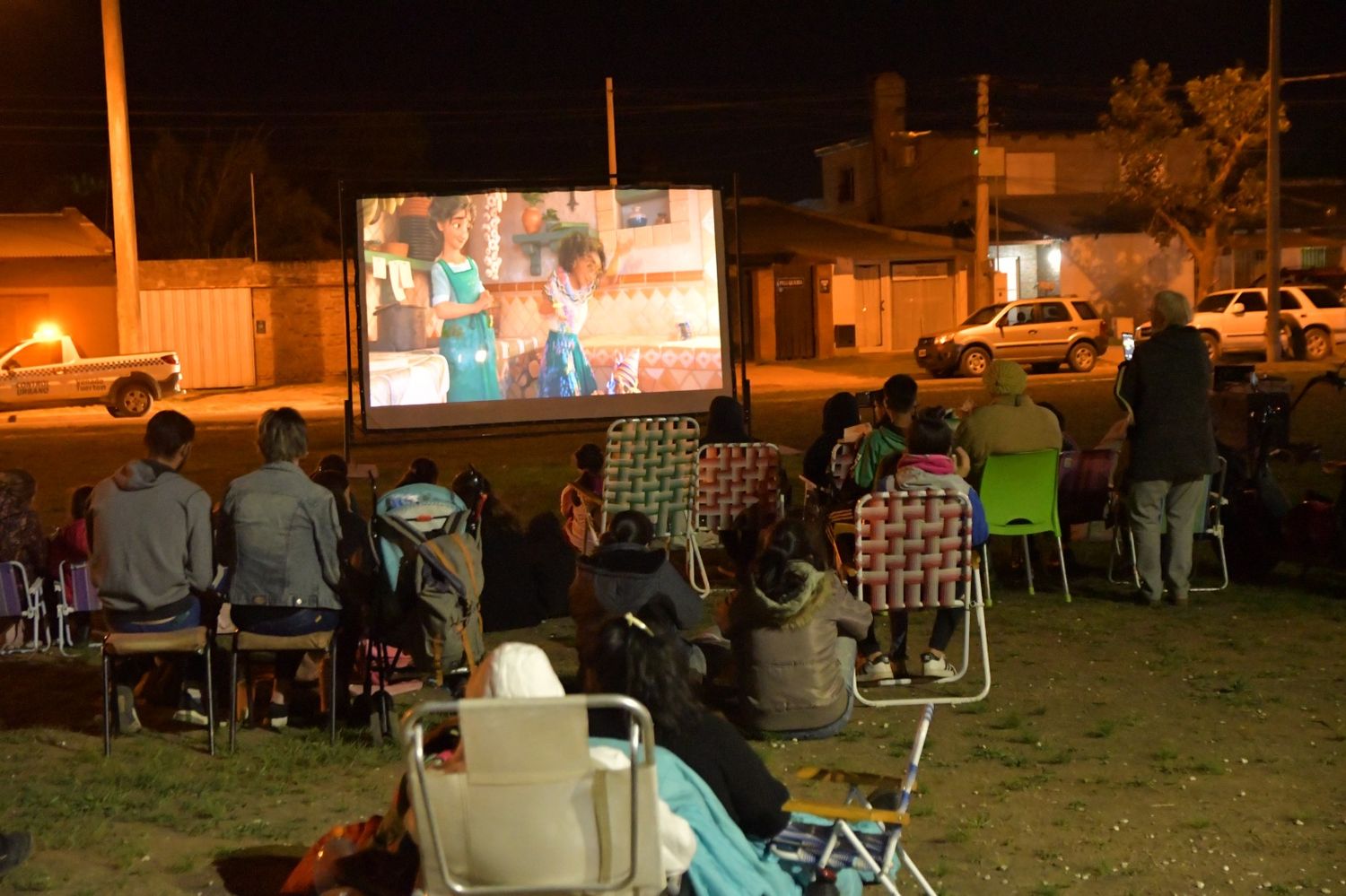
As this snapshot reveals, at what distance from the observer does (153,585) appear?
21.0ft

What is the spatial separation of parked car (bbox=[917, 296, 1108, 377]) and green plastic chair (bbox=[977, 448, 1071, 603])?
21870 mm

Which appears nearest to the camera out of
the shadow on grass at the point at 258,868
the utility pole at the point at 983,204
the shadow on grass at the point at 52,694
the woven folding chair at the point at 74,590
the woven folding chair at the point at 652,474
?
the shadow on grass at the point at 258,868

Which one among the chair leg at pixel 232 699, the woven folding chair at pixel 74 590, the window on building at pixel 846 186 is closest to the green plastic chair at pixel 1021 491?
the chair leg at pixel 232 699

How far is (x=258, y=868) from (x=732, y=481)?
4.86 m

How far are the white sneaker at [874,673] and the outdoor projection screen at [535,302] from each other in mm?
8155

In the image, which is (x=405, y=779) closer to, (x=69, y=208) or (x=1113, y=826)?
(x=1113, y=826)

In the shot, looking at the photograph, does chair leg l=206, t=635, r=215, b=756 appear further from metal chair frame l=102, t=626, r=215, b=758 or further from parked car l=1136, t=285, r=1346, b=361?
parked car l=1136, t=285, r=1346, b=361

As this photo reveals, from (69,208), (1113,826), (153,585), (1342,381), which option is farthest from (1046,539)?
(69,208)

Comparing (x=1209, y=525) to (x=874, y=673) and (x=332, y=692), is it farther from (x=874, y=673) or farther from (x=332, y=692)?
(x=332, y=692)

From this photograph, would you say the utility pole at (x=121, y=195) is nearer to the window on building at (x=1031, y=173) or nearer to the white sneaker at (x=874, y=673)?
the white sneaker at (x=874, y=673)

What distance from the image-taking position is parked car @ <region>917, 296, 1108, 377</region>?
99.2ft

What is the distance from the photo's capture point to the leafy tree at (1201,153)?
37.5m

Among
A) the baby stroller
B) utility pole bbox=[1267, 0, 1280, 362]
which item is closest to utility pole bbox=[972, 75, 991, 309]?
utility pole bbox=[1267, 0, 1280, 362]

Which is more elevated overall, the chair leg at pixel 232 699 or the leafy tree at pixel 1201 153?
the leafy tree at pixel 1201 153
